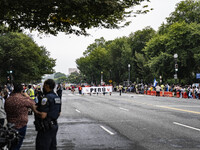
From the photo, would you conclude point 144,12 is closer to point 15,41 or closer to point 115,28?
point 115,28

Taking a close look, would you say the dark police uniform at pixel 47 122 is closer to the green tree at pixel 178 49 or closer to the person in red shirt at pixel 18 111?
the person in red shirt at pixel 18 111

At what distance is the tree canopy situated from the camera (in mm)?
9578

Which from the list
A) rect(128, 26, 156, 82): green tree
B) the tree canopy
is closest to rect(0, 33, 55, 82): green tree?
rect(128, 26, 156, 82): green tree

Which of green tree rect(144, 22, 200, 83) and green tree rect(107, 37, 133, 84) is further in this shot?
green tree rect(107, 37, 133, 84)

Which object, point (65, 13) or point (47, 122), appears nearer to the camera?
point (47, 122)

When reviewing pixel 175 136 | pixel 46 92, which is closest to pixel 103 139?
pixel 175 136

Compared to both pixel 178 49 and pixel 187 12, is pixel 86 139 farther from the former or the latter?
pixel 187 12

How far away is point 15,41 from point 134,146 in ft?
171

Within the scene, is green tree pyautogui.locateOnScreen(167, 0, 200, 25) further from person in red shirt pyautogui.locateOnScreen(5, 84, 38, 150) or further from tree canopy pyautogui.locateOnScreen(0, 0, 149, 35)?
person in red shirt pyautogui.locateOnScreen(5, 84, 38, 150)

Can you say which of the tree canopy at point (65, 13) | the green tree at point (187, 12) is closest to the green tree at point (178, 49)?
the green tree at point (187, 12)

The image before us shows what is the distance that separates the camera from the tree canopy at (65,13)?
958 centimetres

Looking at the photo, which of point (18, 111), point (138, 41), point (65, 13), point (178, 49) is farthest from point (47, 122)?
point (138, 41)

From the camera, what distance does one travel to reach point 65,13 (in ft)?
35.5

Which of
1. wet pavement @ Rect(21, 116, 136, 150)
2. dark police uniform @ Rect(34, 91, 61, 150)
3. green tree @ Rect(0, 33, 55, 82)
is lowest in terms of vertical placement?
wet pavement @ Rect(21, 116, 136, 150)
